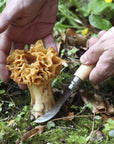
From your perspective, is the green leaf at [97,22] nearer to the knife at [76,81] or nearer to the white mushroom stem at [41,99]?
the knife at [76,81]

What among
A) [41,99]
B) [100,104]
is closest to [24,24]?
[41,99]

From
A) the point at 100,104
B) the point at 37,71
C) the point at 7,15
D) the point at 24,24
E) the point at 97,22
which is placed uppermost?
the point at 7,15

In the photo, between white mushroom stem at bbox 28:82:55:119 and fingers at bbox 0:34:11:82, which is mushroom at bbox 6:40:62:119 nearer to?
white mushroom stem at bbox 28:82:55:119

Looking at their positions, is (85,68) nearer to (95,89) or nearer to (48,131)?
(95,89)

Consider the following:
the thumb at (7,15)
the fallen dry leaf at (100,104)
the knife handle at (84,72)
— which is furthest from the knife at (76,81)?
the thumb at (7,15)

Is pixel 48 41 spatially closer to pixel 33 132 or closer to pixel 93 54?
pixel 93 54

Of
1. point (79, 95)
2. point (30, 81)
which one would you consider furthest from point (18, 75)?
point (79, 95)
